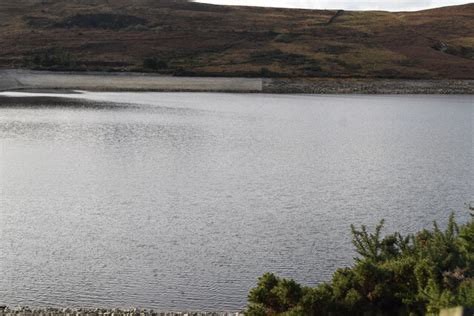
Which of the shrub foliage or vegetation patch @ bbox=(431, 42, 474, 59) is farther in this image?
vegetation patch @ bbox=(431, 42, 474, 59)

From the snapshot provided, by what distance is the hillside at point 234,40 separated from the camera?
300 feet

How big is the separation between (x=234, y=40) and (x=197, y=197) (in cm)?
8557

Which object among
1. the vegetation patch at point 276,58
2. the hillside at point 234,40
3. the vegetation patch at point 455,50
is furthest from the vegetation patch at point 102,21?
the vegetation patch at point 455,50

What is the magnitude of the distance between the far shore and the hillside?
11.4ft

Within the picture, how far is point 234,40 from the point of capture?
10906cm

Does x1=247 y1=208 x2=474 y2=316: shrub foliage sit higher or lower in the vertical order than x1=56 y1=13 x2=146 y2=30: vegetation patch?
lower

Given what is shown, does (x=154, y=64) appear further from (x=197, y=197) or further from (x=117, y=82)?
(x=197, y=197)

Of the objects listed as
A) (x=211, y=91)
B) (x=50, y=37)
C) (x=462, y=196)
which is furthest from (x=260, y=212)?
(x=50, y=37)

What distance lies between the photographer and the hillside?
91312 mm

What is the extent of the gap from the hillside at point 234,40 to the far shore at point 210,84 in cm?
348

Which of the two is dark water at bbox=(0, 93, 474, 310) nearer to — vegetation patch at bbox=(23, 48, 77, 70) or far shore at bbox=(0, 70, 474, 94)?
far shore at bbox=(0, 70, 474, 94)

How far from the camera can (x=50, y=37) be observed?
108938 mm

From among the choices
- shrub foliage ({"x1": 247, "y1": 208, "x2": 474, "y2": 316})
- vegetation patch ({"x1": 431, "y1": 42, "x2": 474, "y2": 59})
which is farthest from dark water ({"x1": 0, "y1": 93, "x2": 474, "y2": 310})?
vegetation patch ({"x1": 431, "y1": 42, "x2": 474, "y2": 59})

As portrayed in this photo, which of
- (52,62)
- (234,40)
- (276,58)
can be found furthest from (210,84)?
(234,40)
